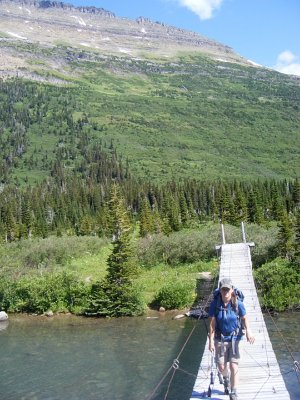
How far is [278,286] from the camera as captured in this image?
41719 millimetres

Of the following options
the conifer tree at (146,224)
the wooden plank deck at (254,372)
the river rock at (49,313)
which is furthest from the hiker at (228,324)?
the conifer tree at (146,224)

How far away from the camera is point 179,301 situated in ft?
144

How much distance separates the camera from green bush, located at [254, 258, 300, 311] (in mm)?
40438

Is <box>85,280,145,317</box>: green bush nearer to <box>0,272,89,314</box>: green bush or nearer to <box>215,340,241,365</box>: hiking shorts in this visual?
<box>0,272,89,314</box>: green bush

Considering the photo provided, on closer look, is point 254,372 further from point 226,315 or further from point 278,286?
point 278,286

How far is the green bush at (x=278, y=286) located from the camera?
40.4 m

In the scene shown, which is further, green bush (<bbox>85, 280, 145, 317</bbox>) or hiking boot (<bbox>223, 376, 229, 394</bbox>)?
green bush (<bbox>85, 280, 145, 317</bbox>)

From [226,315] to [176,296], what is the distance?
102 ft

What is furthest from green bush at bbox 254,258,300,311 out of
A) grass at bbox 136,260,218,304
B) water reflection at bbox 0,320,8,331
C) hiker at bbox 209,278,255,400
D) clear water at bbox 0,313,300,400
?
hiker at bbox 209,278,255,400

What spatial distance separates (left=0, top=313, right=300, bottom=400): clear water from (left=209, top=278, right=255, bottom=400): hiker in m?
7.91

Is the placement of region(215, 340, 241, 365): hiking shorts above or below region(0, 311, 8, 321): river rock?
above

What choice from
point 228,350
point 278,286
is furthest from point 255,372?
point 278,286

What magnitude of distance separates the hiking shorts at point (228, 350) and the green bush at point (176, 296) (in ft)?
97.8

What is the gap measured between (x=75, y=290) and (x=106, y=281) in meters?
3.31
